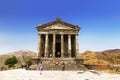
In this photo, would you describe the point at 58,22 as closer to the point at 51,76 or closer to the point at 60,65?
the point at 60,65

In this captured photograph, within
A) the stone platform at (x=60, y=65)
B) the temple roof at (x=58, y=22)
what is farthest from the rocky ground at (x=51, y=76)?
the temple roof at (x=58, y=22)

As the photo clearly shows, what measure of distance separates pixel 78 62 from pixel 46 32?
426 inches

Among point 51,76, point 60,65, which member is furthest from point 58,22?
point 51,76

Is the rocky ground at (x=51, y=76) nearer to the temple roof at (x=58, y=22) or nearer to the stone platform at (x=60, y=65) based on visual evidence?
the stone platform at (x=60, y=65)

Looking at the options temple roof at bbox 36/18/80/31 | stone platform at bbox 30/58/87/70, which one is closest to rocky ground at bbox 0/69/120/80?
stone platform at bbox 30/58/87/70

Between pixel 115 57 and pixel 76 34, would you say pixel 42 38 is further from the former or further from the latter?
pixel 115 57

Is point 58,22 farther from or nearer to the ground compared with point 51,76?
farther from the ground

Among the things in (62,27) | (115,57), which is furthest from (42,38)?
(115,57)

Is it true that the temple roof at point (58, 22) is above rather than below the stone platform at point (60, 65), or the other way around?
above

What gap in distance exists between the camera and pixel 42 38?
140 ft

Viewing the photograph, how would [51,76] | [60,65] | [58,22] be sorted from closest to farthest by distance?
1. [51,76]
2. [60,65]
3. [58,22]

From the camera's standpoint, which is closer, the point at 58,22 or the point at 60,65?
the point at 60,65

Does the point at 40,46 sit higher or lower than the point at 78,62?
higher

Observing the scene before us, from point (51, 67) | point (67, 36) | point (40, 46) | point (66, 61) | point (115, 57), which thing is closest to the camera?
point (51, 67)
